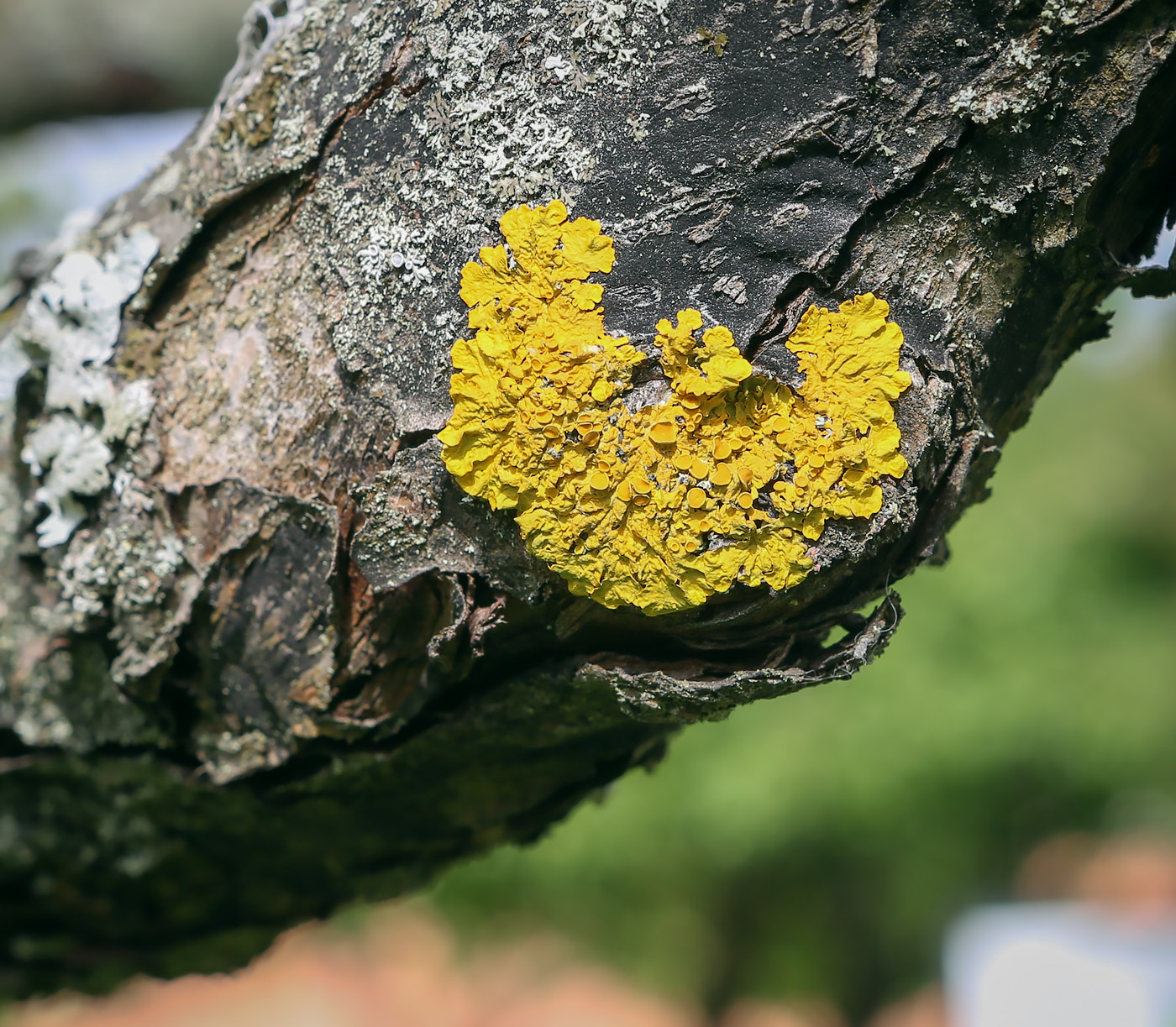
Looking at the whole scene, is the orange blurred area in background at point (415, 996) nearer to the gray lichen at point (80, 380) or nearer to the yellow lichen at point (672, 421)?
the gray lichen at point (80, 380)

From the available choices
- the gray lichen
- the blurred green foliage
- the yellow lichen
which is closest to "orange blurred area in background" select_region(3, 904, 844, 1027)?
the blurred green foliage

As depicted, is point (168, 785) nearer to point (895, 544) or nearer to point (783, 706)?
point (895, 544)

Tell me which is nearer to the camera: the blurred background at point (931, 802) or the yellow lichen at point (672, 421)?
the yellow lichen at point (672, 421)

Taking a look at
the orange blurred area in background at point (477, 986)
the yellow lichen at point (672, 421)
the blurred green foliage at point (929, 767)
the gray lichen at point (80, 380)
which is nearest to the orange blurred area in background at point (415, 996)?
the orange blurred area in background at point (477, 986)

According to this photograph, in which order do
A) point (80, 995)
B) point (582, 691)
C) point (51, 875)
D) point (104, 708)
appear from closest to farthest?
1. point (582, 691)
2. point (104, 708)
3. point (51, 875)
4. point (80, 995)

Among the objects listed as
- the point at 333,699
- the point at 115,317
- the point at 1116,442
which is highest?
the point at 1116,442

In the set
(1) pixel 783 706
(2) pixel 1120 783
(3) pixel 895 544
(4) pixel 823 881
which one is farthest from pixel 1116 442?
(3) pixel 895 544
